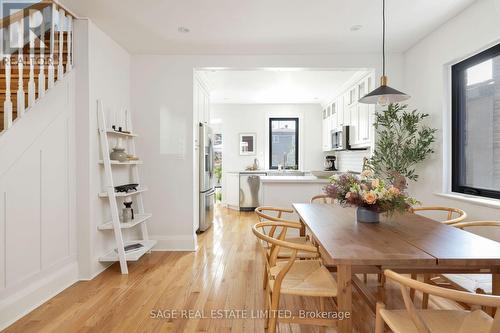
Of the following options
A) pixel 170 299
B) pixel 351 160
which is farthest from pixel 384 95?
pixel 351 160

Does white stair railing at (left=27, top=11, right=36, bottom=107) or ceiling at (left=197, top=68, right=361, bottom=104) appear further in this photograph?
ceiling at (left=197, top=68, right=361, bottom=104)

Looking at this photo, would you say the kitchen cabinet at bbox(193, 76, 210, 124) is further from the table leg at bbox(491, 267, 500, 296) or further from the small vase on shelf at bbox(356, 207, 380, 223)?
the table leg at bbox(491, 267, 500, 296)

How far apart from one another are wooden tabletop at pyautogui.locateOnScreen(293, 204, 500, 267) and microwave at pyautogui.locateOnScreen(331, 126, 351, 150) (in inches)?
117

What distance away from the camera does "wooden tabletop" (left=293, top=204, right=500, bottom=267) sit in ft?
4.61

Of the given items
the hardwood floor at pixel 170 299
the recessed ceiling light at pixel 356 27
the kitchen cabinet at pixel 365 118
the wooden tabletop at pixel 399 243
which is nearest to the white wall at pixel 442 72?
the kitchen cabinet at pixel 365 118

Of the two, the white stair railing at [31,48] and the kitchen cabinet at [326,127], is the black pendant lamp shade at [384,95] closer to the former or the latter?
the white stair railing at [31,48]

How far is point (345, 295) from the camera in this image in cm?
148

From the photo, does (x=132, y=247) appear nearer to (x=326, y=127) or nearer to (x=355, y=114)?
(x=355, y=114)

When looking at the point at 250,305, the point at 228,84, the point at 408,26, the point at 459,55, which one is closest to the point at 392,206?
the point at 250,305

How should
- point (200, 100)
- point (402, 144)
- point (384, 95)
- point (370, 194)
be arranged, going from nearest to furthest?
point (370, 194) < point (384, 95) < point (402, 144) < point (200, 100)

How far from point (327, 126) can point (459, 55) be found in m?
3.92

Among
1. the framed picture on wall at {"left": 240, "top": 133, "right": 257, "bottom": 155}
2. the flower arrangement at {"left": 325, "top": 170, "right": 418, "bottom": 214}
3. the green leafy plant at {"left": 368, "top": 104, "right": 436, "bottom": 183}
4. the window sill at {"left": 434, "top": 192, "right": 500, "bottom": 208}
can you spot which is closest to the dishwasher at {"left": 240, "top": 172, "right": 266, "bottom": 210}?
the framed picture on wall at {"left": 240, "top": 133, "right": 257, "bottom": 155}

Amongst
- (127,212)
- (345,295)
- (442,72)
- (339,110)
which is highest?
(339,110)

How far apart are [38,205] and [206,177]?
260 cm
